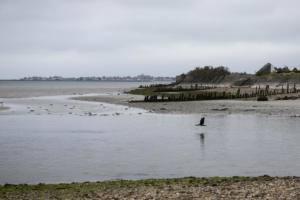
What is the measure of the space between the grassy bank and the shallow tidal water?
1.63 metres

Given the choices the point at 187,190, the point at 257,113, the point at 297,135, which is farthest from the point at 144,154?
the point at 257,113

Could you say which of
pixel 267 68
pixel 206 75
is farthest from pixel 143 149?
pixel 206 75

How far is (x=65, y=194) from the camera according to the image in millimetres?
11547

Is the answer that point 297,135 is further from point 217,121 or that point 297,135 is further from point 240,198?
point 240,198

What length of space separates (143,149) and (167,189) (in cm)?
873

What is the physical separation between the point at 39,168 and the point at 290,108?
3301 centimetres

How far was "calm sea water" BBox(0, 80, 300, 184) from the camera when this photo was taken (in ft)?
50.5

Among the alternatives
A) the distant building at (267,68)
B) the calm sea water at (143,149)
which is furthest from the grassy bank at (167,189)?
the distant building at (267,68)

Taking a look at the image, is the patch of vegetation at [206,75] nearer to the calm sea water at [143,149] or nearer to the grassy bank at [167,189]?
the calm sea water at [143,149]

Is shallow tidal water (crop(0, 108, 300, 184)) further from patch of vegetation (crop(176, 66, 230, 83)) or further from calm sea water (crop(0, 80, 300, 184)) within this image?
patch of vegetation (crop(176, 66, 230, 83))

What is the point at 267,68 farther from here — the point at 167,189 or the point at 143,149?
the point at 167,189

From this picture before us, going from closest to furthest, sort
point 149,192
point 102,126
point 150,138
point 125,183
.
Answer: point 149,192, point 125,183, point 150,138, point 102,126

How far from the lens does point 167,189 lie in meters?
11.8

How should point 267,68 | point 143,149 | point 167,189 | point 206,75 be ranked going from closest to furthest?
point 167,189 → point 143,149 → point 267,68 → point 206,75
